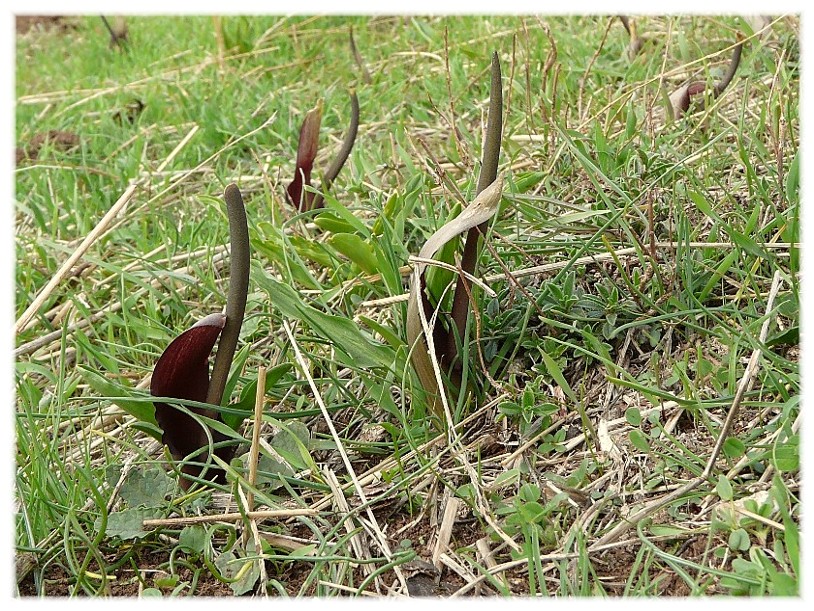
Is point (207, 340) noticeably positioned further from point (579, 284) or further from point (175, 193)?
point (175, 193)

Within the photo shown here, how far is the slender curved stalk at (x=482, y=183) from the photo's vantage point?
1.11 metres

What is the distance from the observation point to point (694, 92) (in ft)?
6.21

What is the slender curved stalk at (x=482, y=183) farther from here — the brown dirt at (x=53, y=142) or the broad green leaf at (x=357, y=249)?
the brown dirt at (x=53, y=142)

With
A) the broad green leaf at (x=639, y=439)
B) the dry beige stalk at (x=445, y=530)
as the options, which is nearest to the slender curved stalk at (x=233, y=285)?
the dry beige stalk at (x=445, y=530)

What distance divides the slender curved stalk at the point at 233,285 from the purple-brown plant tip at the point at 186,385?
0.02 m

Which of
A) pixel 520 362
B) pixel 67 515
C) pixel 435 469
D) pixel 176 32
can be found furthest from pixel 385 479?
pixel 176 32

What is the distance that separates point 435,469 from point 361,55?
6.59 ft

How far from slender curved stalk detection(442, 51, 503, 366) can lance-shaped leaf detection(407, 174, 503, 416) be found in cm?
3

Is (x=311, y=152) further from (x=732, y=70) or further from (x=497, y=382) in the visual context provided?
(x=732, y=70)

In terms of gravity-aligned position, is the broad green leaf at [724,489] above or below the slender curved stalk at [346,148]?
below

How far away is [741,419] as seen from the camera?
1.18m

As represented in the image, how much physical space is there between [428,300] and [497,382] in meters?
0.19

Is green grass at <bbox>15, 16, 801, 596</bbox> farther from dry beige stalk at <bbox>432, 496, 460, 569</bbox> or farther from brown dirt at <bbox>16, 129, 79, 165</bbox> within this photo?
brown dirt at <bbox>16, 129, 79, 165</bbox>

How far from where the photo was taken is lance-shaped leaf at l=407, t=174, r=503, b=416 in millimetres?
1096
